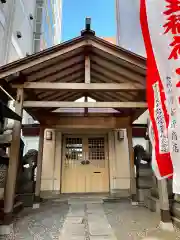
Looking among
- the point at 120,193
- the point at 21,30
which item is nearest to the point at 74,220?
the point at 120,193

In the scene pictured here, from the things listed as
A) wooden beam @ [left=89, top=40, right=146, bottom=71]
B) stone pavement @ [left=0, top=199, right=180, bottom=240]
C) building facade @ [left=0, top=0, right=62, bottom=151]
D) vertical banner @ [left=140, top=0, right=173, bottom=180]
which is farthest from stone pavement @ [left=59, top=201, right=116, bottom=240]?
building facade @ [left=0, top=0, right=62, bottom=151]

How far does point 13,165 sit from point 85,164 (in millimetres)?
3567

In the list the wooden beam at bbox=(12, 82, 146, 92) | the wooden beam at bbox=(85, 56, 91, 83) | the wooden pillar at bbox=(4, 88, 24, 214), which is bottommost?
the wooden pillar at bbox=(4, 88, 24, 214)

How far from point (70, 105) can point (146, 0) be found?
7.74 feet

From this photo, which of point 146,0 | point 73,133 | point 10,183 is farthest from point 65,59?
point 73,133

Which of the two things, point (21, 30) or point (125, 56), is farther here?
point (21, 30)

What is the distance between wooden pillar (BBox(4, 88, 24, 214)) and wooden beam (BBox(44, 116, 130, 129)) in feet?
7.44

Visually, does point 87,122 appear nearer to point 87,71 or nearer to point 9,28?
point 87,71

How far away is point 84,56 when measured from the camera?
175 inches

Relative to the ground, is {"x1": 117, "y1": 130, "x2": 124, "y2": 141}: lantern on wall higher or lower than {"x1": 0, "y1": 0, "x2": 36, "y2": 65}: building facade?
lower

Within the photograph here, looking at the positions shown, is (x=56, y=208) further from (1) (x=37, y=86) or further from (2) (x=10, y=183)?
(1) (x=37, y=86)

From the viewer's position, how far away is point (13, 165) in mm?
3652

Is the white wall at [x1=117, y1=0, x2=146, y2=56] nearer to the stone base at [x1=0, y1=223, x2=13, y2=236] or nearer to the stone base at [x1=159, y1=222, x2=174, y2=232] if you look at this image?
the stone base at [x1=159, y1=222, x2=174, y2=232]

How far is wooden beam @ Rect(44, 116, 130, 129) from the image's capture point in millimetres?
6211
